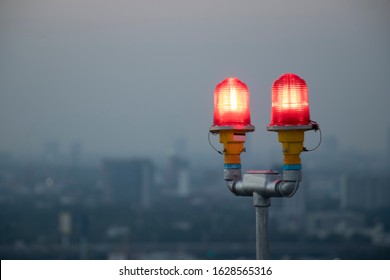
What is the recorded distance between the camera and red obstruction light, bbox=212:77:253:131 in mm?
5918

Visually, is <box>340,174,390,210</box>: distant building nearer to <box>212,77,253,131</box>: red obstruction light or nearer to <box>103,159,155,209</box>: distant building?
<box>103,159,155,209</box>: distant building

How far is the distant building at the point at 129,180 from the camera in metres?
122

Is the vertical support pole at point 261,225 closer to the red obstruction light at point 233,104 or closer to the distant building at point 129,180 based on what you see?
the red obstruction light at point 233,104

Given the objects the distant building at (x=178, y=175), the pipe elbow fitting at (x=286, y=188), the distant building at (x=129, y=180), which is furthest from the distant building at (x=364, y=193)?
the pipe elbow fitting at (x=286, y=188)

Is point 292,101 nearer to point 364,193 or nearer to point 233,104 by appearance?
point 233,104

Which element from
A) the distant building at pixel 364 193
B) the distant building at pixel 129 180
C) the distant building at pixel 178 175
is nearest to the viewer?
the distant building at pixel 364 193

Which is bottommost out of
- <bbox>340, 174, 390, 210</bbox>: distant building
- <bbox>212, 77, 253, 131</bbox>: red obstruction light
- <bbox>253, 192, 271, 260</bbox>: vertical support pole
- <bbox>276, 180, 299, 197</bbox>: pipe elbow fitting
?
<bbox>340, 174, 390, 210</bbox>: distant building

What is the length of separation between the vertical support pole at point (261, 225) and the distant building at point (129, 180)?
11292 cm

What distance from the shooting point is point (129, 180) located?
126 m

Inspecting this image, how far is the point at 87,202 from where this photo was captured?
377 feet

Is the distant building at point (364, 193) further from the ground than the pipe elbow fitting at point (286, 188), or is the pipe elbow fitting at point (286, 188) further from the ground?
the pipe elbow fitting at point (286, 188)

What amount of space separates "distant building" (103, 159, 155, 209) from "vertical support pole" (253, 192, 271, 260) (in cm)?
11292

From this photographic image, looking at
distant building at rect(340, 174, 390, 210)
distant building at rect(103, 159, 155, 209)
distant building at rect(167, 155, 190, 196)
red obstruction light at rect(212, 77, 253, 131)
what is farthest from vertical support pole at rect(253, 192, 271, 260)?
distant building at rect(103, 159, 155, 209)
